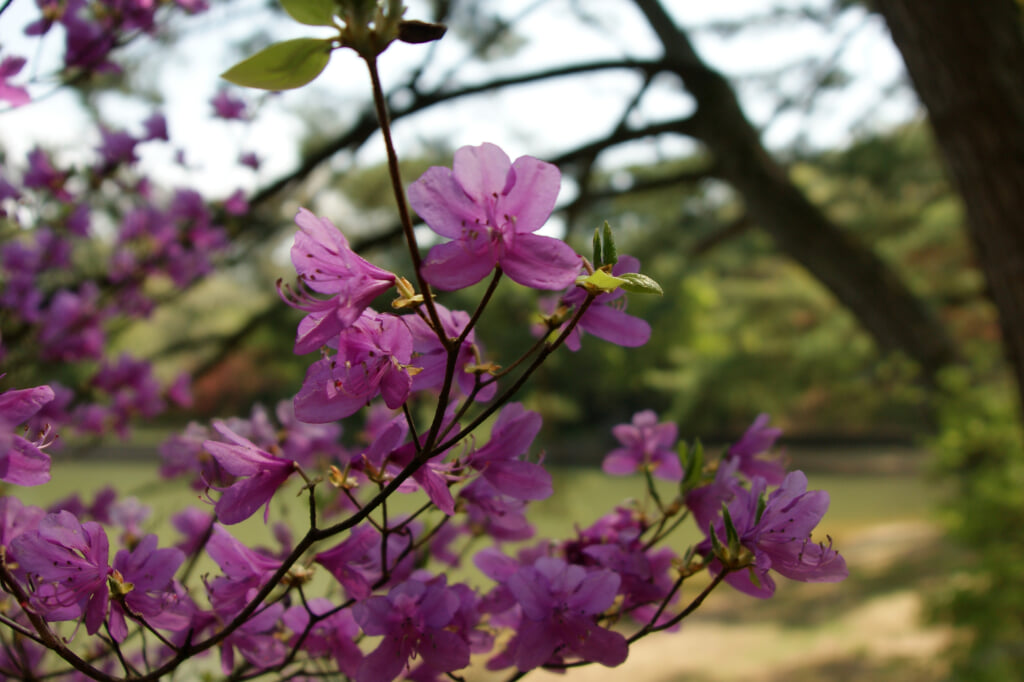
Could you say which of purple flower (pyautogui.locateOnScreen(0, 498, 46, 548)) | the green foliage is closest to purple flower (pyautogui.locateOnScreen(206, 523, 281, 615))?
purple flower (pyautogui.locateOnScreen(0, 498, 46, 548))

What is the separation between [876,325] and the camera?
274 cm

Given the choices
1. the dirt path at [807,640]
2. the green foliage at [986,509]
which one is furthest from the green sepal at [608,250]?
the dirt path at [807,640]

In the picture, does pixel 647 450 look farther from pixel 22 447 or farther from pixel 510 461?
pixel 22 447

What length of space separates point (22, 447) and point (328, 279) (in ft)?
0.70

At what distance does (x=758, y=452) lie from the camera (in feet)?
2.43

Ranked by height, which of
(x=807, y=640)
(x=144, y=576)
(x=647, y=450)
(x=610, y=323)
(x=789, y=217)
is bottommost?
(x=807, y=640)

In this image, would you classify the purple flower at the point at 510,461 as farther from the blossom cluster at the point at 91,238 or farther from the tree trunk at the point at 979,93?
the tree trunk at the point at 979,93

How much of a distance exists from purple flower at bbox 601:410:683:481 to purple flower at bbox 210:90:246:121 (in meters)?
1.34

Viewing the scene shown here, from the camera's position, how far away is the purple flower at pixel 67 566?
0.49m

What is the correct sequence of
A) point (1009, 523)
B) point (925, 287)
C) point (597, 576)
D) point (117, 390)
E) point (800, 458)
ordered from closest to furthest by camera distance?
point (597, 576), point (117, 390), point (1009, 523), point (925, 287), point (800, 458)

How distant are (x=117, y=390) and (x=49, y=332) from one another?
318 millimetres

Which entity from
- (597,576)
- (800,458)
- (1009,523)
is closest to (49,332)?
(597,576)

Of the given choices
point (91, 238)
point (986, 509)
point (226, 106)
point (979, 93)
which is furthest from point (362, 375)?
point (986, 509)

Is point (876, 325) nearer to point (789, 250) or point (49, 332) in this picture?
point (789, 250)
